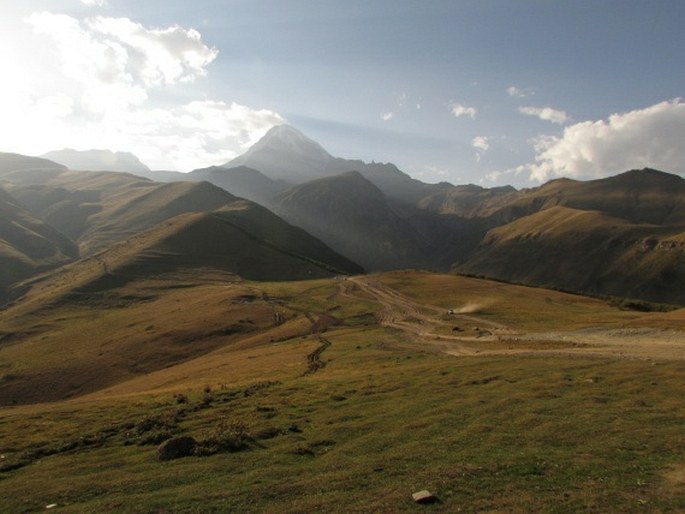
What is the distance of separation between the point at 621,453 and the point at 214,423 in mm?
A: 23310

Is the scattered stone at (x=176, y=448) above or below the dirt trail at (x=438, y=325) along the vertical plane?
above

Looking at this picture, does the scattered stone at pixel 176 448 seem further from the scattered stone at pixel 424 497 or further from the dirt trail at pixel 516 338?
the dirt trail at pixel 516 338

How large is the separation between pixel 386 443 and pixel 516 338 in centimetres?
4368

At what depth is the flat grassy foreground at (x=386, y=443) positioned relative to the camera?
18578 millimetres

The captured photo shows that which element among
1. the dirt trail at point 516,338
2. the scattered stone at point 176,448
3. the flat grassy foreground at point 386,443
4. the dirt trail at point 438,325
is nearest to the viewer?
the flat grassy foreground at point 386,443

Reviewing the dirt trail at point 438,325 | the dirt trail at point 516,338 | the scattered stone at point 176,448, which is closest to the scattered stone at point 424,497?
the scattered stone at point 176,448

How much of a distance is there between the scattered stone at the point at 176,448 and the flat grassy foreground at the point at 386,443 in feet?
1.99

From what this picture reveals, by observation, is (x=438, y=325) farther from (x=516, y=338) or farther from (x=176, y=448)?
(x=176, y=448)

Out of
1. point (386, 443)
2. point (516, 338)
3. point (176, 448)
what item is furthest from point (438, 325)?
point (176, 448)

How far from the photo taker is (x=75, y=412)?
3916 cm

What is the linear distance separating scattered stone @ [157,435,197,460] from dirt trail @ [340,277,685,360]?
36784 millimetres

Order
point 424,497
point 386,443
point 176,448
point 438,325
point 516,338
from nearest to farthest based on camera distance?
point 424,497
point 386,443
point 176,448
point 516,338
point 438,325

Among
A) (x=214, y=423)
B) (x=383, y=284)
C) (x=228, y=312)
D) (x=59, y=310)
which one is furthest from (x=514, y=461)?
(x=59, y=310)

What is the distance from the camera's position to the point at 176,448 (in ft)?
83.8
